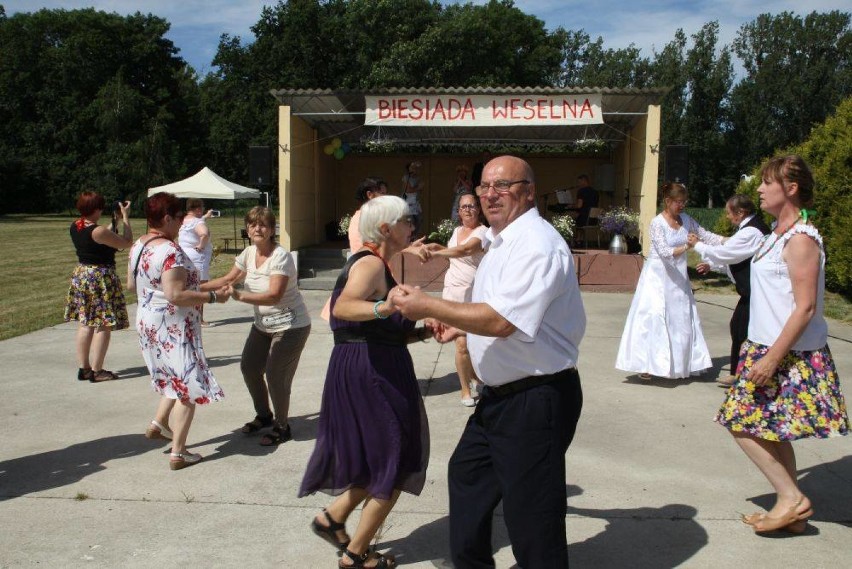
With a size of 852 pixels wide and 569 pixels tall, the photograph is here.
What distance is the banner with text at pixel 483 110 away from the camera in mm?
13344

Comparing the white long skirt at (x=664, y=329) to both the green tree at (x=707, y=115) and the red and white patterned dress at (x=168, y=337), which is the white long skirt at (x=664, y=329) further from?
the green tree at (x=707, y=115)

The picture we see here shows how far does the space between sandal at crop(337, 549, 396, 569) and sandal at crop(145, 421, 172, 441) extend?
84.8 inches

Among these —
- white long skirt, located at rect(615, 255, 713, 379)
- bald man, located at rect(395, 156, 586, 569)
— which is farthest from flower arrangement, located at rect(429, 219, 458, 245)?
bald man, located at rect(395, 156, 586, 569)

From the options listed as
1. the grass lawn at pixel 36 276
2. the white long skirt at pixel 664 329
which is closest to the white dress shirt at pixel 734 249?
the white long skirt at pixel 664 329

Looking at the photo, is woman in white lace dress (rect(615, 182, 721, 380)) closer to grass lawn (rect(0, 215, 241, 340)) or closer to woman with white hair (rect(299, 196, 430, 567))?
woman with white hair (rect(299, 196, 430, 567))

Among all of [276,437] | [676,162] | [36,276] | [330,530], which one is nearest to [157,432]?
[276,437]

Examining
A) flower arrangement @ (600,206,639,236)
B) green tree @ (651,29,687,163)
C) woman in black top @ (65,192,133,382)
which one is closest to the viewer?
woman in black top @ (65,192,133,382)

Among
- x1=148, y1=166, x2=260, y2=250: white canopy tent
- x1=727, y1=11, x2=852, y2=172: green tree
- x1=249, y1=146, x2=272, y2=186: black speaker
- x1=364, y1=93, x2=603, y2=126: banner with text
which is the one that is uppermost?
x1=727, y1=11, x2=852, y2=172: green tree

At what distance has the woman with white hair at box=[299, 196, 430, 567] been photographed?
124 inches

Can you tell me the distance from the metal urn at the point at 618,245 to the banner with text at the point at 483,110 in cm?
219

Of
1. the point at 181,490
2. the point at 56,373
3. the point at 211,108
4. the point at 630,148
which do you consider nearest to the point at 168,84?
the point at 211,108

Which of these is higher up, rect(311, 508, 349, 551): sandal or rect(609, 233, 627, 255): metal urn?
rect(609, 233, 627, 255): metal urn

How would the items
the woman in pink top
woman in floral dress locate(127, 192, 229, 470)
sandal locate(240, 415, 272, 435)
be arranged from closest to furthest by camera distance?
woman in floral dress locate(127, 192, 229, 470) → sandal locate(240, 415, 272, 435) → the woman in pink top

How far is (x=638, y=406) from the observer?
237 inches
